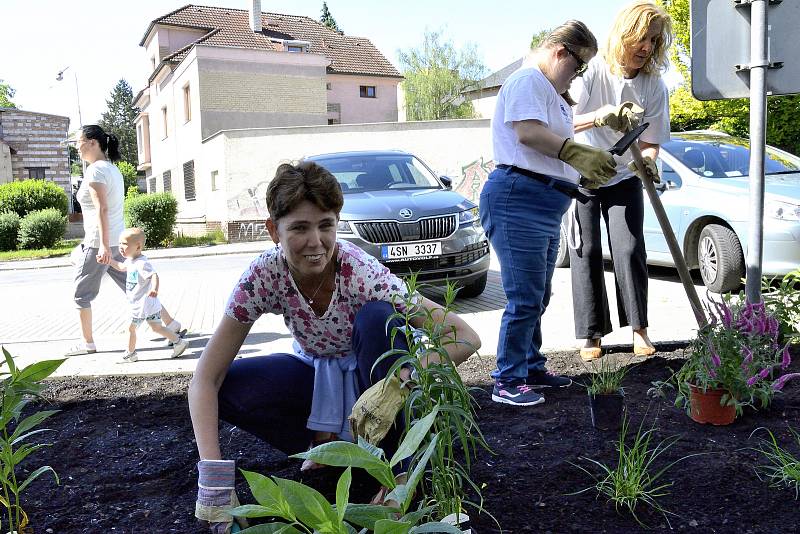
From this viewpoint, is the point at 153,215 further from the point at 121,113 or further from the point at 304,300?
the point at 121,113

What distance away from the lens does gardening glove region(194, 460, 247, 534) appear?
1932 mm

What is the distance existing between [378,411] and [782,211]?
6060 millimetres

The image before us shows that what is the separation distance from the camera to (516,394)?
10.5ft

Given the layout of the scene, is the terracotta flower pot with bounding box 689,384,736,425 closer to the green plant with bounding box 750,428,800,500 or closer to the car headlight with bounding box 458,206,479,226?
the green plant with bounding box 750,428,800,500

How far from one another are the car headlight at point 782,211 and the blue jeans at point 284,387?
5648 mm

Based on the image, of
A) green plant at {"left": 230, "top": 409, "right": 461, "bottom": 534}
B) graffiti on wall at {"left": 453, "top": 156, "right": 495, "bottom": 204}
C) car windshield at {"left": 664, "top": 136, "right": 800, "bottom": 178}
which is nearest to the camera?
green plant at {"left": 230, "top": 409, "right": 461, "bottom": 534}

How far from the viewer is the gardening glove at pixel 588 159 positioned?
3.05 meters

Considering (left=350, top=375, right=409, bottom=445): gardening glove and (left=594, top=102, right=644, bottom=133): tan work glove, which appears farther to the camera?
(left=594, top=102, right=644, bottom=133): tan work glove

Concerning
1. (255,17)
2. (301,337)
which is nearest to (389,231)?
(301,337)

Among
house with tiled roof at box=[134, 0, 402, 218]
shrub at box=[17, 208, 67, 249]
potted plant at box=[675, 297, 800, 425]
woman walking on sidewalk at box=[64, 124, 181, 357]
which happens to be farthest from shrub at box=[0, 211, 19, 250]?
potted plant at box=[675, 297, 800, 425]

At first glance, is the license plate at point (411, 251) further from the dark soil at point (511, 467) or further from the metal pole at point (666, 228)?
the metal pole at point (666, 228)

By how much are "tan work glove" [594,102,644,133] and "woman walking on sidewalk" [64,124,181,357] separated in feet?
12.4

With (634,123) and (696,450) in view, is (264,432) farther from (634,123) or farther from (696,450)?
(634,123)

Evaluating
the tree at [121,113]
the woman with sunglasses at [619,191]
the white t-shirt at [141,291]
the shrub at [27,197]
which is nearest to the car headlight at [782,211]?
the woman with sunglasses at [619,191]
